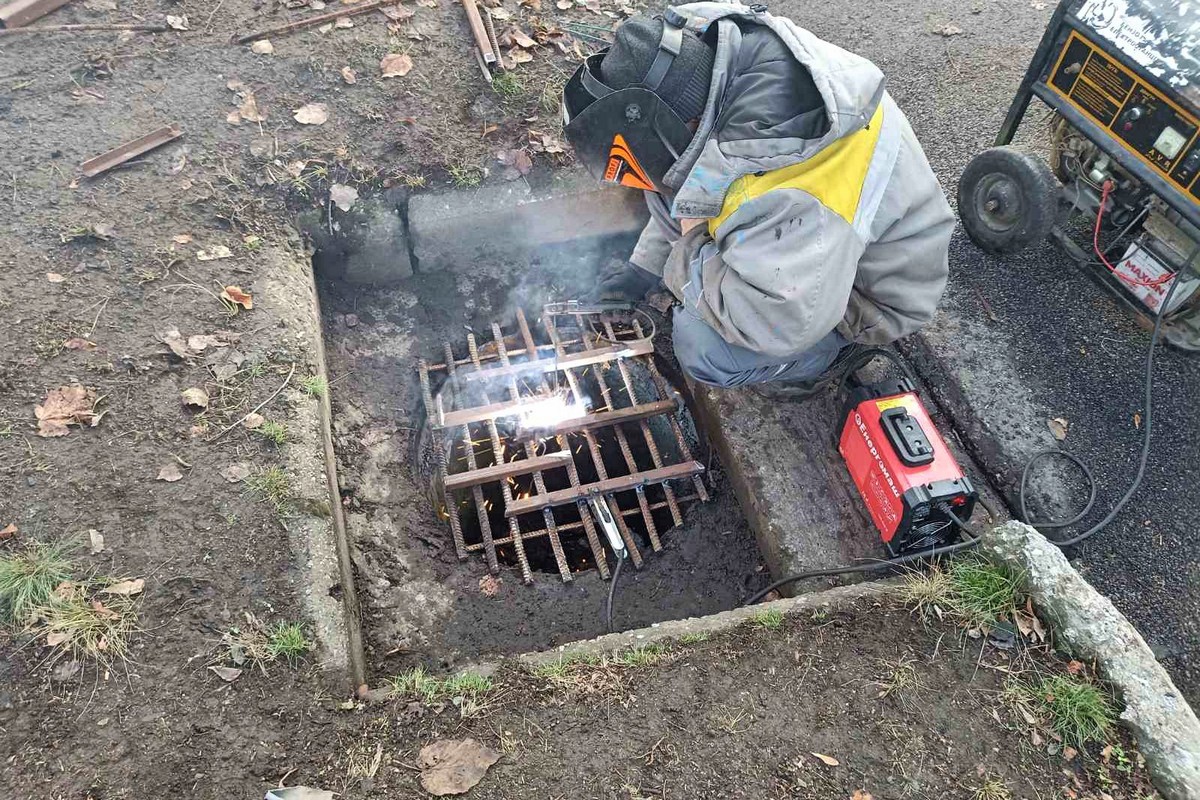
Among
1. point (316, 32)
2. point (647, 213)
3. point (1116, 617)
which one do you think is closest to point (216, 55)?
point (316, 32)

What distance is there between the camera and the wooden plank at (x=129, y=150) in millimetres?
3809

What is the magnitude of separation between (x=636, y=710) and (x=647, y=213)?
9.37ft

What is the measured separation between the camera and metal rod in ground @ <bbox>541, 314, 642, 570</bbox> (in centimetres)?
366

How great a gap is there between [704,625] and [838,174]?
1673 millimetres

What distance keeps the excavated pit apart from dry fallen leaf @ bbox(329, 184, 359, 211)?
340 mm

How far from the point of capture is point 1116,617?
2525 millimetres

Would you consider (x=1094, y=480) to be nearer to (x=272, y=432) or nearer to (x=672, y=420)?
(x=672, y=420)

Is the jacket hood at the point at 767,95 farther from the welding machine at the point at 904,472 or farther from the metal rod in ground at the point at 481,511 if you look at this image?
the metal rod in ground at the point at 481,511

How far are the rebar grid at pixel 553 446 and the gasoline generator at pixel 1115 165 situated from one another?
6.91ft

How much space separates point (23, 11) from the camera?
4.36 meters

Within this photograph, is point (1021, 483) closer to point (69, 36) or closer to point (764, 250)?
point (764, 250)

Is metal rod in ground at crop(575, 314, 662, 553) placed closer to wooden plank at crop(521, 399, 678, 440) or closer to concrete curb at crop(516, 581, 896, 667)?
wooden plank at crop(521, 399, 678, 440)

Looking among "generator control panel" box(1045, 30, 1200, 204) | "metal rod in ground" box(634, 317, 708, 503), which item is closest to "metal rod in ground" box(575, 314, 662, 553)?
"metal rod in ground" box(634, 317, 708, 503)

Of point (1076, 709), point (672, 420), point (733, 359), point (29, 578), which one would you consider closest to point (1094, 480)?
point (1076, 709)
